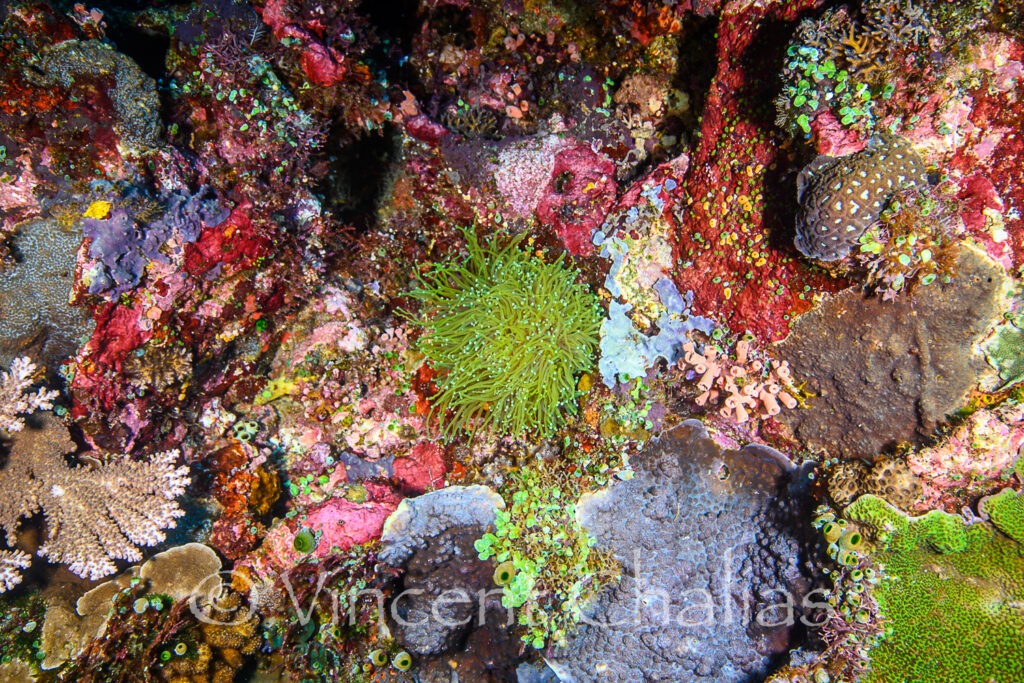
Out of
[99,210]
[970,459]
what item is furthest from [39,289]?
[970,459]

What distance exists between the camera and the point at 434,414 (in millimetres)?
3875

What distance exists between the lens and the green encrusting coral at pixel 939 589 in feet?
9.04

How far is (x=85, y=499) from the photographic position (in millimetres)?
3178

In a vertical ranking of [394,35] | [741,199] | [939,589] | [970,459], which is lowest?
[939,589]

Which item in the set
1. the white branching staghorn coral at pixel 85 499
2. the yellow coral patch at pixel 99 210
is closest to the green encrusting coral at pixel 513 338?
the yellow coral patch at pixel 99 210

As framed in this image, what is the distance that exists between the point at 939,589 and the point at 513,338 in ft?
9.69

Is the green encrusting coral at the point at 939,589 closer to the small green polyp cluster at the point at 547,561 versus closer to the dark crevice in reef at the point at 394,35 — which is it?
the small green polyp cluster at the point at 547,561

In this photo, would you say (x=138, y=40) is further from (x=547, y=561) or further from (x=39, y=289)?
(x=547, y=561)

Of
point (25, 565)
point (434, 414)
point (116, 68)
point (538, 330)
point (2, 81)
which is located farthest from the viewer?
point (434, 414)

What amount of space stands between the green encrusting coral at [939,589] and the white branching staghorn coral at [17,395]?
4826 millimetres

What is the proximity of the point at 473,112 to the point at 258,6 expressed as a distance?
60.5 inches

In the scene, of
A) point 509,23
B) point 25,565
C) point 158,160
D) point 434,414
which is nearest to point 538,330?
point 434,414

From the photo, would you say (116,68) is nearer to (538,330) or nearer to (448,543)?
(538,330)

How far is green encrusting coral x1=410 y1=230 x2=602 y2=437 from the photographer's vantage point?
11.0 ft
